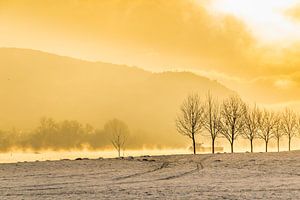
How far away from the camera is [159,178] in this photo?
4966cm

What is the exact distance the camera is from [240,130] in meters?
107

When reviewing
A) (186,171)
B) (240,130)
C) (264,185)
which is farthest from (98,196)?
(240,130)

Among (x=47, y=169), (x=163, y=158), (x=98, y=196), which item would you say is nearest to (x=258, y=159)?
(x=163, y=158)

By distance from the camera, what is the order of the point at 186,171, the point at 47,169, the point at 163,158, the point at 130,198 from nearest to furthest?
the point at 130,198
the point at 186,171
the point at 47,169
the point at 163,158

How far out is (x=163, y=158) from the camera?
7644 cm

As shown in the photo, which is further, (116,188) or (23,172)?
(23,172)

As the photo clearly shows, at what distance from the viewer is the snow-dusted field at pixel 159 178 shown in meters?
36.0

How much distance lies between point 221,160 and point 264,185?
29.9 metres

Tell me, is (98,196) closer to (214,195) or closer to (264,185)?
(214,195)

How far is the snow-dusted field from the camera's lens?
3597 cm

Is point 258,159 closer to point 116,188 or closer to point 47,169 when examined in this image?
point 47,169

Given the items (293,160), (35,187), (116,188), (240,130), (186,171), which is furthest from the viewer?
(240,130)

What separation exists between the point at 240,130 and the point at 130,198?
7592 centimetres

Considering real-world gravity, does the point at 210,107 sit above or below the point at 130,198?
above
